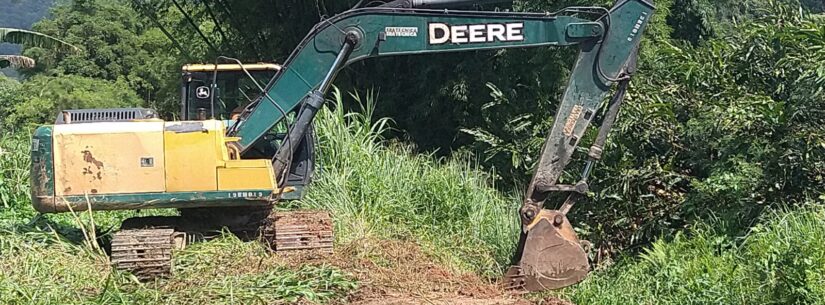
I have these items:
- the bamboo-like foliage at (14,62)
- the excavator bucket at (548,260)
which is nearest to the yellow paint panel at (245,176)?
the excavator bucket at (548,260)

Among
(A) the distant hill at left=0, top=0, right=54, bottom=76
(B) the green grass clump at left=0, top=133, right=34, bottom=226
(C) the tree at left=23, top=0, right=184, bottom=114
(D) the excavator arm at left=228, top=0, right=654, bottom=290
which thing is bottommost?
(A) the distant hill at left=0, top=0, right=54, bottom=76

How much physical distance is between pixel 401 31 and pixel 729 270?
3.35 meters

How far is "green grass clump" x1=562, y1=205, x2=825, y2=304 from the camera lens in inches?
266

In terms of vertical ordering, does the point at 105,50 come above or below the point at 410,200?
below

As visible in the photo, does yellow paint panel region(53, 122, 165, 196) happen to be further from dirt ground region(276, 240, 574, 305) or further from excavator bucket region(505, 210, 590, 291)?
excavator bucket region(505, 210, 590, 291)

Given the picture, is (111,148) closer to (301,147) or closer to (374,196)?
(301,147)

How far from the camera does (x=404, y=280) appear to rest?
805cm

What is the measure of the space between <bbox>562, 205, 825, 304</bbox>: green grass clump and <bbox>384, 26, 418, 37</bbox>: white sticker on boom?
262 centimetres

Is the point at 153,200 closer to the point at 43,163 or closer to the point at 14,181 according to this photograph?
the point at 43,163

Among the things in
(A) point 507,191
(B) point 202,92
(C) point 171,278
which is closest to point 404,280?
(C) point 171,278

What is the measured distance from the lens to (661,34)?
15.0 meters

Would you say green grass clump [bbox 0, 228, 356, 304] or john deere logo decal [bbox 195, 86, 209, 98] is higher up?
john deere logo decal [bbox 195, 86, 209, 98]

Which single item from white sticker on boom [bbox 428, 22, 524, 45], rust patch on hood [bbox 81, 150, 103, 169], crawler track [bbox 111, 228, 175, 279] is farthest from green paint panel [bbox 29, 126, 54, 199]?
white sticker on boom [bbox 428, 22, 524, 45]

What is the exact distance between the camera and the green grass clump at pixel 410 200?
391 inches
